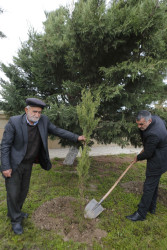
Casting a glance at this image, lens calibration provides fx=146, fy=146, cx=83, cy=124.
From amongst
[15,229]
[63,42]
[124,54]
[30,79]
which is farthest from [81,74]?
[15,229]

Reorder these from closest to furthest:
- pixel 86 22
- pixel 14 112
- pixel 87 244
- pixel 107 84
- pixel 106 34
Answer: pixel 87 244 → pixel 86 22 → pixel 106 34 → pixel 107 84 → pixel 14 112

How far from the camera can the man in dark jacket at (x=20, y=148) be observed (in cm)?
229

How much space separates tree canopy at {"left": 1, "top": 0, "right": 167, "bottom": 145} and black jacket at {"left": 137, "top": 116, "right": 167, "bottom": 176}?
1.68 feet

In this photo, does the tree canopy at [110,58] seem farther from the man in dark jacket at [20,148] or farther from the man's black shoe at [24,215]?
the man's black shoe at [24,215]

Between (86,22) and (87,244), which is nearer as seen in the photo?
(87,244)

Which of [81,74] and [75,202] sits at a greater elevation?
[81,74]

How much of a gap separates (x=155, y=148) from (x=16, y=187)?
→ 258 cm

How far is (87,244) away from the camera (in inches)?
90.8

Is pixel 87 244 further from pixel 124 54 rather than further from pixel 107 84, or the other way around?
pixel 124 54

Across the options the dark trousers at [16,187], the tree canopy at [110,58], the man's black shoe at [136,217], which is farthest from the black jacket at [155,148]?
the dark trousers at [16,187]

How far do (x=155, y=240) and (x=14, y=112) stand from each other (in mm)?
5343

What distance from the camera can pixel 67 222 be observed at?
2703 millimetres

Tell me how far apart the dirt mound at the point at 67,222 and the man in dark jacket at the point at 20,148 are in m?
0.45

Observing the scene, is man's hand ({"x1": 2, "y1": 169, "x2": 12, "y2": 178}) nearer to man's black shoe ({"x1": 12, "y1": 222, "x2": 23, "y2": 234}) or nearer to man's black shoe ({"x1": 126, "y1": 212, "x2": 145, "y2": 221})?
man's black shoe ({"x1": 12, "y1": 222, "x2": 23, "y2": 234})
